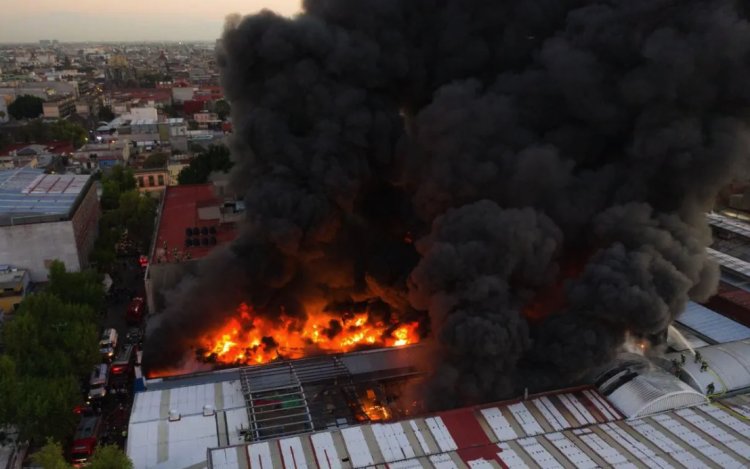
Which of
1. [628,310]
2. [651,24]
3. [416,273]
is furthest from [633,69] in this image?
[416,273]

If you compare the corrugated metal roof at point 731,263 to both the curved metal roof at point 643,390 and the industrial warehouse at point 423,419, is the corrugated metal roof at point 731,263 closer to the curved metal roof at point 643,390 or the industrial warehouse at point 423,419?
the industrial warehouse at point 423,419

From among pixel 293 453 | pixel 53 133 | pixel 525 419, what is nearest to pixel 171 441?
pixel 293 453

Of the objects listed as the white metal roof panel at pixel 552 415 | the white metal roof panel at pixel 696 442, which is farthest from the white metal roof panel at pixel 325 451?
the white metal roof panel at pixel 696 442

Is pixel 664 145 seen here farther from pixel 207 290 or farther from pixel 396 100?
pixel 207 290

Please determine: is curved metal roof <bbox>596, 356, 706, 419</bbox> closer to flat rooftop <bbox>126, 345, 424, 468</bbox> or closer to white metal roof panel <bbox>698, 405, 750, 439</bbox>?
white metal roof panel <bbox>698, 405, 750, 439</bbox>

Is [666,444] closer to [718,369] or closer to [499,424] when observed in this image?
[499,424]

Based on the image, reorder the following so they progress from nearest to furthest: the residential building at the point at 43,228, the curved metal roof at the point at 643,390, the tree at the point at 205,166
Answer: the curved metal roof at the point at 643,390
the residential building at the point at 43,228
the tree at the point at 205,166
